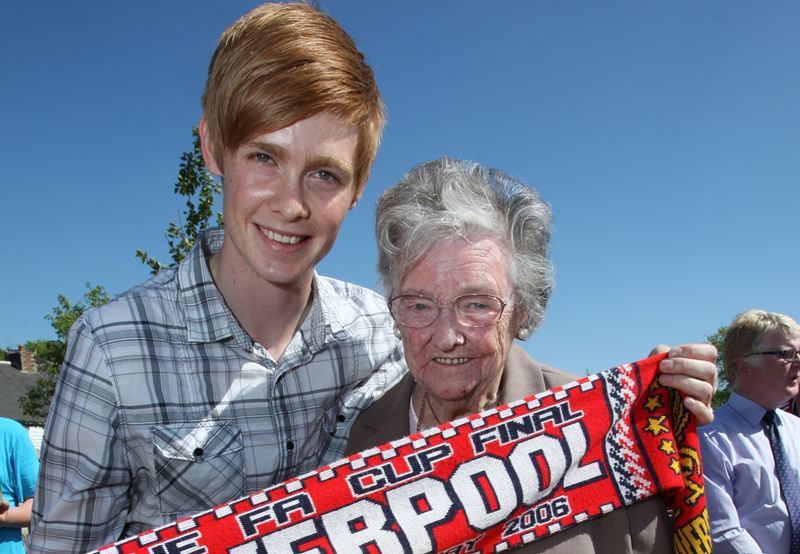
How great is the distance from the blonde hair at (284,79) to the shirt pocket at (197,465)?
3.25 feet

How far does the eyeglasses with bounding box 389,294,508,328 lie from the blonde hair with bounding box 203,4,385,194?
559 millimetres

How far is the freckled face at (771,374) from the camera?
5.11m

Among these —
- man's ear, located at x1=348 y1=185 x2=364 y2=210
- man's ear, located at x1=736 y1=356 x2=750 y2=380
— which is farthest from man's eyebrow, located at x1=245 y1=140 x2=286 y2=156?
man's ear, located at x1=736 y1=356 x2=750 y2=380

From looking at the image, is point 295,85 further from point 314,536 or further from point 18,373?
point 18,373

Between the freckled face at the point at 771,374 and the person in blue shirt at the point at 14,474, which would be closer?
the person in blue shirt at the point at 14,474

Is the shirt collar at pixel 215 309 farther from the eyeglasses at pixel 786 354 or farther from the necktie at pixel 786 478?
the eyeglasses at pixel 786 354

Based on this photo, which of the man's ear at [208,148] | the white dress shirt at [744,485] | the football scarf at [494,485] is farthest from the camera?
the white dress shirt at [744,485]

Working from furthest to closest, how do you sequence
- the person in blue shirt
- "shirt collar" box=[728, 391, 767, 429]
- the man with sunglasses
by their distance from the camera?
"shirt collar" box=[728, 391, 767, 429]
the person in blue shirt
the man with sunglasses

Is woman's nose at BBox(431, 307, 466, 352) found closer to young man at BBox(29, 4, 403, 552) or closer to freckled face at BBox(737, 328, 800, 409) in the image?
young man at BBox(29, 4, 403, 552)

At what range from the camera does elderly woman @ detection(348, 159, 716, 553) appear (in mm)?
2434

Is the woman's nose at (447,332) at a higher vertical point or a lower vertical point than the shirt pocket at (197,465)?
→ higher

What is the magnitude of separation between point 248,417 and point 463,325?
867 millimetres

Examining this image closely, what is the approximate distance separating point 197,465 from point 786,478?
411 cm

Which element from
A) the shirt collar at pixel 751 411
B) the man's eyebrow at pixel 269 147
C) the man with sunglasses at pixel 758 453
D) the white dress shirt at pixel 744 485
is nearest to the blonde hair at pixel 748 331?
the man with sunglasses at pixel 758 453
